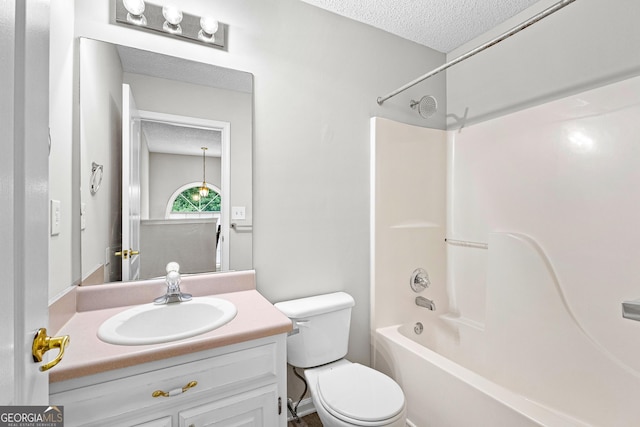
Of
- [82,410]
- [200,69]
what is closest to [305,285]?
[82,410]

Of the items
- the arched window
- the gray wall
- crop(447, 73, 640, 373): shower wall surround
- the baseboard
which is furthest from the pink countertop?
the gray wall

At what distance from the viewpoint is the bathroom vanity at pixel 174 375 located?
0.89 metres

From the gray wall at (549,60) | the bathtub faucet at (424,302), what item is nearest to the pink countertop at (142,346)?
the bathtub faucet at (424,302)

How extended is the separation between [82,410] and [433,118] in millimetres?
2580

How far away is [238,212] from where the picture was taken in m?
1.64

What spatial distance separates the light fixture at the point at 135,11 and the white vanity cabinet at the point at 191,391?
150cm

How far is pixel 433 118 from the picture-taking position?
2.36 m

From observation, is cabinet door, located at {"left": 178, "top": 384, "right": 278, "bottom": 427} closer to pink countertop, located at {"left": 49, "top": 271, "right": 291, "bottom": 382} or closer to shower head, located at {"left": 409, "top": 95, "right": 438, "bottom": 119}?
pink countertop, located at {"left": 49, "top": 271, "right": 291, "bottom": 382}

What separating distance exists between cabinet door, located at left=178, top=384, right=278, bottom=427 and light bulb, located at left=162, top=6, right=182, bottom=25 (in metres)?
1.70

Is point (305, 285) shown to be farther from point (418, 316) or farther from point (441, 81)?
point (441, 81)

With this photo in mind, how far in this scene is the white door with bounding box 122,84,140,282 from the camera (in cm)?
141

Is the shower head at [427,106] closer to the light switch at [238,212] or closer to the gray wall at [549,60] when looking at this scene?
the gray wall at [549,60]

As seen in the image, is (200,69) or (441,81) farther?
(441,81)

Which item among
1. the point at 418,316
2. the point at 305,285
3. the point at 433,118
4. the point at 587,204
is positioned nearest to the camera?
the point at 587,204
